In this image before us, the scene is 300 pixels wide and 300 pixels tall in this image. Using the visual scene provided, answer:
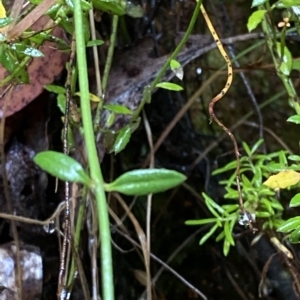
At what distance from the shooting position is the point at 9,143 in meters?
0.78

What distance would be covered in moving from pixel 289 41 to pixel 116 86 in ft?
0.93

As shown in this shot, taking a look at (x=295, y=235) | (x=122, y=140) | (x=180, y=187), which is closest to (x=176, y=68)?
(x=122, y=140)

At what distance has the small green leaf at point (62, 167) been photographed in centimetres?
33

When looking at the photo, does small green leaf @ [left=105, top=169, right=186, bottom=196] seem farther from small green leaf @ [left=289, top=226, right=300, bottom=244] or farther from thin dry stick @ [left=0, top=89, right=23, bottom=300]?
thin dry stick @ [left=0, top=89, right=23, bottom=300]

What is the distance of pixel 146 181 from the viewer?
0.35 m

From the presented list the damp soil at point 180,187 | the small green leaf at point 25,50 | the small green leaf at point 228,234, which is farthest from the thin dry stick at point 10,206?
the small green leaf at point 228,234

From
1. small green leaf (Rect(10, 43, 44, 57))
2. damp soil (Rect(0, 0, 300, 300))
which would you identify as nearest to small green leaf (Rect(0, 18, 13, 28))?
small green leaf (Rect(10, 43, 44, 57))

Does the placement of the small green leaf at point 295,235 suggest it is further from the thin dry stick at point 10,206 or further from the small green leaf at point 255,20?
the thin dry stick at point 10,206

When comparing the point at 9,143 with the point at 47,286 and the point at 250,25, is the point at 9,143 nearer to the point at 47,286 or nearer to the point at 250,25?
the point at 47,286

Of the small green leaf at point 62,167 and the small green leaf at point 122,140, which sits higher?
the small green leaf at point 62,167

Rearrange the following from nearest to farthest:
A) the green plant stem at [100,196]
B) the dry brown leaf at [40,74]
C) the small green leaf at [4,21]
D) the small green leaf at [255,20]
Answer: the green plant stem at [100,196] < the small green leaf at [4,21] < the small green leaf at [255,20] < the dry brown leaf at [40,74]

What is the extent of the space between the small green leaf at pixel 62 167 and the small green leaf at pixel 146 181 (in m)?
0.02

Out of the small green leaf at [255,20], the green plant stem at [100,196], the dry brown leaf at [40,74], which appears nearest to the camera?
the green plant stem at [100,196]

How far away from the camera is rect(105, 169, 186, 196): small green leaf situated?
1.13 ft
